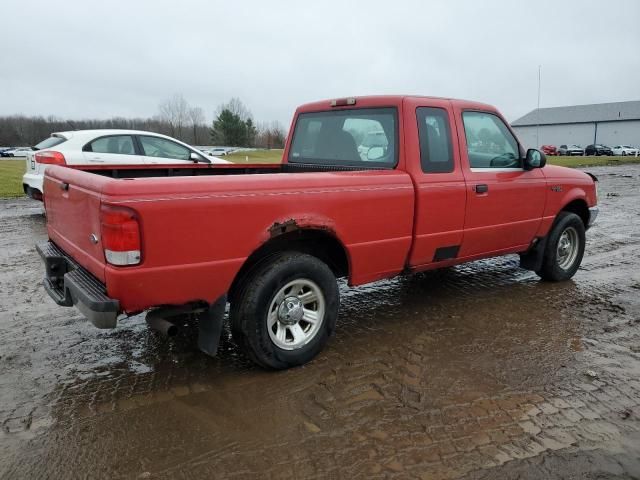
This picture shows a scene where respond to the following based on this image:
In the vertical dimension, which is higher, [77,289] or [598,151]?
[598,151]

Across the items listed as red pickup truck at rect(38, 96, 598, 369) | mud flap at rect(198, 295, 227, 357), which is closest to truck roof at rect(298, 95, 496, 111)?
red pickup truck at rect(38, 96, 598, 369)

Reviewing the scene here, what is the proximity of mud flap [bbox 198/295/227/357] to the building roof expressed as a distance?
7884 cm

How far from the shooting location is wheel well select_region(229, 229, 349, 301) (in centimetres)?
357

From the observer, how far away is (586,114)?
8100 cm

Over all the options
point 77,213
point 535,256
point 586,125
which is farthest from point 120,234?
point 586,125

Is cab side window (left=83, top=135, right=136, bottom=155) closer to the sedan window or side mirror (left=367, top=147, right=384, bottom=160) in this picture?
the sedan window

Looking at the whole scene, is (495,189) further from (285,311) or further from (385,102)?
(285,311)

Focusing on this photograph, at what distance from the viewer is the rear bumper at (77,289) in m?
2.91

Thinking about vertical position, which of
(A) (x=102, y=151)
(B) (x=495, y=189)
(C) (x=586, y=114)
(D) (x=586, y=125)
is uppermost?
(C) (x=586, y=114)

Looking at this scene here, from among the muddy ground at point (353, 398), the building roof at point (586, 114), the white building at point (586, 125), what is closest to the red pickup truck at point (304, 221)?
the muddy ground at point (353, 398)

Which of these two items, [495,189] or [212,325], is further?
[495,189]

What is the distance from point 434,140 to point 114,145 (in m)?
6.52

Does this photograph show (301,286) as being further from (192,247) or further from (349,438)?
(349,438)

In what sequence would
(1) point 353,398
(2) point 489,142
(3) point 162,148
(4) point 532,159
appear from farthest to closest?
(3) point 162,148 → (4) point 532,159 → (2) point 489,142 → (1) point 353,398
